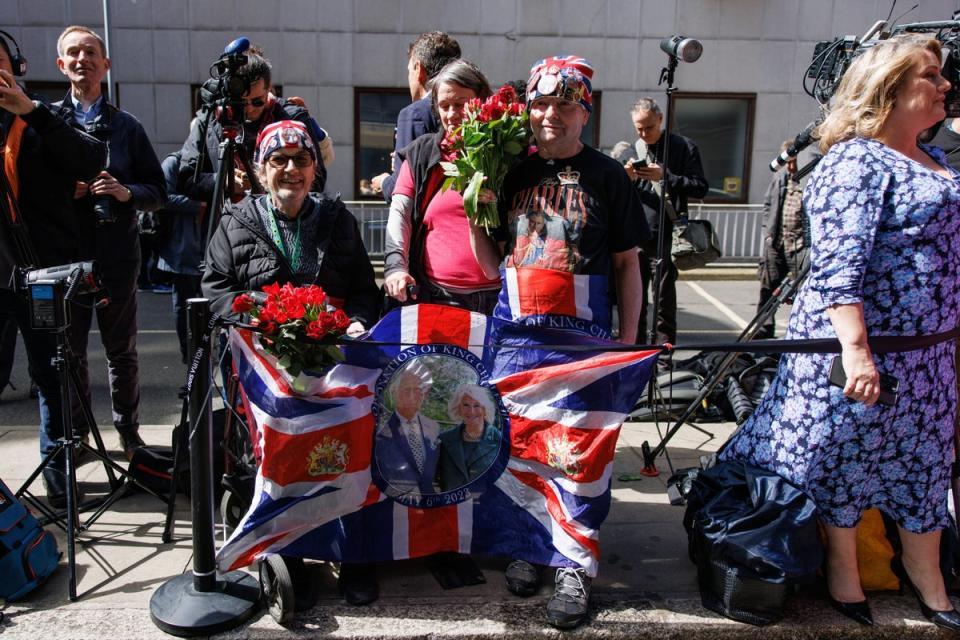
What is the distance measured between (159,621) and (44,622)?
1.35 ft

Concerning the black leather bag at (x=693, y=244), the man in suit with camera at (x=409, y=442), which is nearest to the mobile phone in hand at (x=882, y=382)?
the man in suit with camera at (x=409, y=442)

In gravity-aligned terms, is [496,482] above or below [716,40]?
below

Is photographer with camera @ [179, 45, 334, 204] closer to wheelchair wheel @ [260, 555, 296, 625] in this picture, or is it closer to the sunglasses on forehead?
the sunglasses on forehead

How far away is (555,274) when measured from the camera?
3.17 meters

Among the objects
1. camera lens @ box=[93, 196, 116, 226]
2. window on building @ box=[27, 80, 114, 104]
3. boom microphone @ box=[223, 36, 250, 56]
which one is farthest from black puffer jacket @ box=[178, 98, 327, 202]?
window on building @ box=[27, 80, 114, 104]

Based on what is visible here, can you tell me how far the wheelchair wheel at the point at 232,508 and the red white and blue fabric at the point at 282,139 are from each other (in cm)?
135

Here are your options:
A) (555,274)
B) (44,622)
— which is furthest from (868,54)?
(44,622)

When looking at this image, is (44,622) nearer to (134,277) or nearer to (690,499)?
(134,277)

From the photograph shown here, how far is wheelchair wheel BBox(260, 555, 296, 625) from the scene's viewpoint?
2.94m

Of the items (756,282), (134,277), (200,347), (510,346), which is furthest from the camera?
(756,282)

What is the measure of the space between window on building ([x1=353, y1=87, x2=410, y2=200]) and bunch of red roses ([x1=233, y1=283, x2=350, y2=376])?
10.4m

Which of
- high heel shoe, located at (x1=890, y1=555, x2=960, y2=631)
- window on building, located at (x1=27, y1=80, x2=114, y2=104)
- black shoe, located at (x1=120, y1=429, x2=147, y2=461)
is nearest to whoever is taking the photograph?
high heel shoe, located at (x1=890, y1=555, x2=960, y2=631)

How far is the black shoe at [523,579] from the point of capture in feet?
10.4

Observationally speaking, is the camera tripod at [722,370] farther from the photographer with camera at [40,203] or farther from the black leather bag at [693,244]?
the photographer with camera at [40,203]
